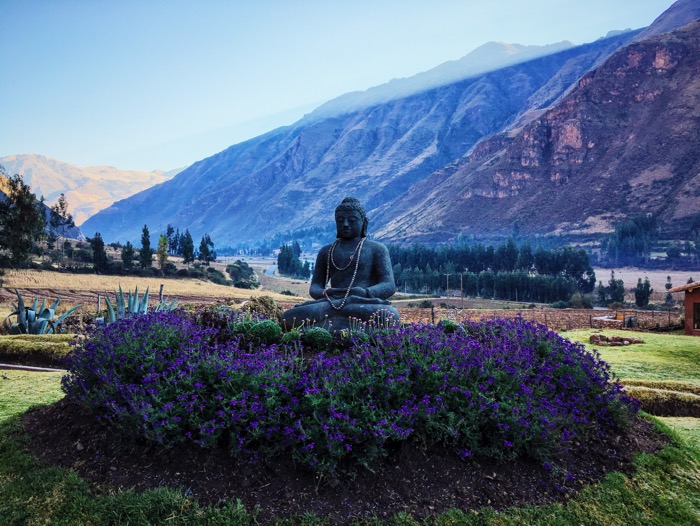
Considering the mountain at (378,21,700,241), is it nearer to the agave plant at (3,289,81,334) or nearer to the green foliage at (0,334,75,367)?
the agave plant at (3,289,81,334)

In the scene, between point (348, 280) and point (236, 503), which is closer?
point (236, 503)

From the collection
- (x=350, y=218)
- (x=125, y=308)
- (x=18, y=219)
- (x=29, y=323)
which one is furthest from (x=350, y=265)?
(x=18, y=219)

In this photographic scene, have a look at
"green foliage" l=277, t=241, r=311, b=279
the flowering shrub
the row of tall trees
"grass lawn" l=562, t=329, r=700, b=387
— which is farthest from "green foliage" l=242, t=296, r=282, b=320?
"green foliage" l=277, t=241, r=311, b=279

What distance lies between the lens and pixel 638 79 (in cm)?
16838

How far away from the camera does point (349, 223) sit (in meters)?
11.9

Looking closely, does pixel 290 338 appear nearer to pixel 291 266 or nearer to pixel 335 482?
pixel 335 482

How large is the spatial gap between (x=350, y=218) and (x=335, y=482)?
737 centimetres

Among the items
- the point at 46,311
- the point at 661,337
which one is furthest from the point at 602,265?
the point at 46,311

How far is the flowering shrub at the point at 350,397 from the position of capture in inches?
216

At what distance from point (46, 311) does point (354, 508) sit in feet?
59.9

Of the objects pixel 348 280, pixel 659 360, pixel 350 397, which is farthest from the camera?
pixel 659 360

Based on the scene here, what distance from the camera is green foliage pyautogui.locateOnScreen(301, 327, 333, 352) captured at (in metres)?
9.10

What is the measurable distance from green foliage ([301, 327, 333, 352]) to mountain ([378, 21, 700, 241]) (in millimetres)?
129410

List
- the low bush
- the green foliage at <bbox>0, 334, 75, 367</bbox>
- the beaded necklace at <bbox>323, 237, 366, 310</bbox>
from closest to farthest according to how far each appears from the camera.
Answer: the low bush → the beaded necklace at <bbox>323, 237, 366, 310</bbox> → the green foliage at <bbox>0, 334, 75, 367</bbox>
